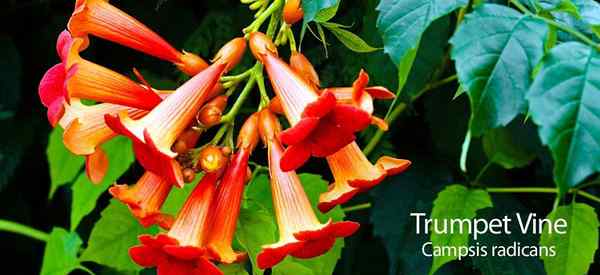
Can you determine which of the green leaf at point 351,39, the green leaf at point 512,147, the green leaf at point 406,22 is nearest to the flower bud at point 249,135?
the green leaf at point 351,39

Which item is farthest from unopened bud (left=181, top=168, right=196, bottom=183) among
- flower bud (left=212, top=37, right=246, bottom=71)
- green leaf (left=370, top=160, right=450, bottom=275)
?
green leaf (left=370, top=160, right=450, bottom=275)

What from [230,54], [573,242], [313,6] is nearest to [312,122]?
[313,6]

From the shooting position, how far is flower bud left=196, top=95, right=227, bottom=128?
1.59m

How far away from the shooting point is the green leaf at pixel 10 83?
9.21 feet

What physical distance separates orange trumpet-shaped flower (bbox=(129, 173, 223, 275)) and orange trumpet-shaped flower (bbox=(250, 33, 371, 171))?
0.74ft

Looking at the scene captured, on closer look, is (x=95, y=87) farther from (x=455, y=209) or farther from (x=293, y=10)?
(x=455, y=209)

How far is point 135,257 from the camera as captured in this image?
154cm

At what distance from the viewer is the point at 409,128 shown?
2.61 m

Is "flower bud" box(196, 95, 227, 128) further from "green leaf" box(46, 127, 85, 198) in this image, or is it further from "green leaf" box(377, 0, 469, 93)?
"green leaf" box(46, 127, 85, 198)

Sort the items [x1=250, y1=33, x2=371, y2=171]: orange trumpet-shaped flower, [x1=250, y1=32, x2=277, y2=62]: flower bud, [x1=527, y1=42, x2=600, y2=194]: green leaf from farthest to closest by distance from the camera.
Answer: [x1=250, y1=32, x2=277, y2=62]: flower bud
[x1=250, y1=33, x2=371, y2=171]: orange trumpet-shaped flower
[x1=527, y1=42, x2=600, y2=194]: green leaf

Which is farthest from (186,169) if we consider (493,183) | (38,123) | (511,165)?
(38,123)

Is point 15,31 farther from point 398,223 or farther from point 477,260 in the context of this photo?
point 477,260

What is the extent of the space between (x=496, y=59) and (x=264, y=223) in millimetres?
645

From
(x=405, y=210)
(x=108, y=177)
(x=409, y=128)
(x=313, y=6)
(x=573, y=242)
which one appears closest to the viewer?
(x=313, y=6)
